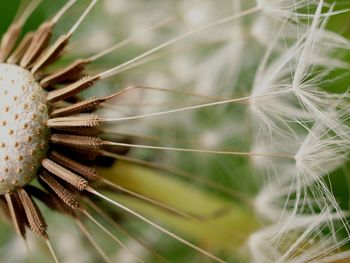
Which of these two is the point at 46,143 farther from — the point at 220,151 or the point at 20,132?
the point at 220,151

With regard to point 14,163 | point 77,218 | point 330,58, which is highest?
point 330,58

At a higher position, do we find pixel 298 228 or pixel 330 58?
pixel 330 58

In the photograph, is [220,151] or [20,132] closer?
[20,132]

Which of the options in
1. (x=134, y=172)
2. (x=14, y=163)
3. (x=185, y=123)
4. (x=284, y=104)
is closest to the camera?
(x=14, y=163)

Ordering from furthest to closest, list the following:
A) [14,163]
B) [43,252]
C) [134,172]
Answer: [43,252], [134,172], [14,163]

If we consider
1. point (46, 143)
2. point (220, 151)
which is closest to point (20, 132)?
A: point (46, 143)

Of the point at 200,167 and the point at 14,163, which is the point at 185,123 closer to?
the point at 200,167

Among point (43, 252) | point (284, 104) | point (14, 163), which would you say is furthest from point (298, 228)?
point (43, 252)

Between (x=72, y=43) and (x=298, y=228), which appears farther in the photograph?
(x=72, y=43)
